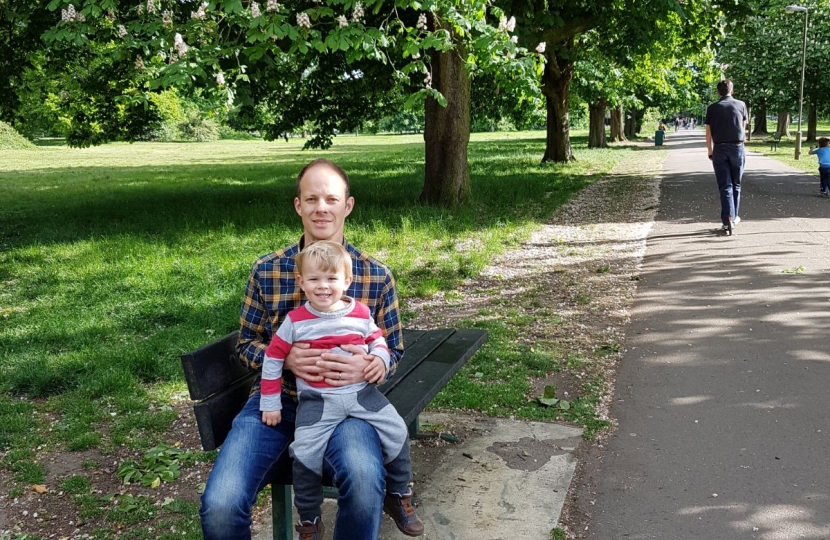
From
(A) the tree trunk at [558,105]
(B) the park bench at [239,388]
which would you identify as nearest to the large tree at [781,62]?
(A) the tree trunk at [558,105]

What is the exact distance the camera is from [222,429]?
3010 millimetres

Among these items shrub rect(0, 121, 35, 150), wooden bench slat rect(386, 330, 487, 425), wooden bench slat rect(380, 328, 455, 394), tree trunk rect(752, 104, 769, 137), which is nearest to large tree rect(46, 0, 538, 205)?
wooden bench slat rect(380, 328, 455, 394)

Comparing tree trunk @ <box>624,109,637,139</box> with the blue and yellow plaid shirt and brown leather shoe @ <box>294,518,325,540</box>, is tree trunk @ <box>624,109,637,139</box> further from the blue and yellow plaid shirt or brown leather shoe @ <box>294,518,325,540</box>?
brown leather shoe @ <box>294,518,325,540</box>

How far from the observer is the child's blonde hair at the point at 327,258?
2.78m

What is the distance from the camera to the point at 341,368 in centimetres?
280

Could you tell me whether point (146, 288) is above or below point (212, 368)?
below

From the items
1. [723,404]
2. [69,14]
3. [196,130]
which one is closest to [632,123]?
[196,130]

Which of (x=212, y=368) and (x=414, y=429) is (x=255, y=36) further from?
(x=212, y=368)

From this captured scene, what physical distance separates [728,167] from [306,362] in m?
8.86

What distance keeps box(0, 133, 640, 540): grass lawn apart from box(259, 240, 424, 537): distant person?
0.92 m

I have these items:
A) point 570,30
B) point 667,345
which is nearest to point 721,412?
Result: point 667,345

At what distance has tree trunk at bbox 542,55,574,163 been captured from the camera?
25.0m

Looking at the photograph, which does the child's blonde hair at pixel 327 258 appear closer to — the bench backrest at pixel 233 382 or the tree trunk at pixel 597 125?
the bench backrest at pixel 233 382

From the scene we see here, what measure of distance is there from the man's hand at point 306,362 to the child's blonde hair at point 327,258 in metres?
0.29
